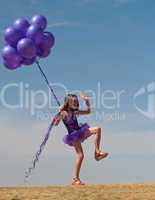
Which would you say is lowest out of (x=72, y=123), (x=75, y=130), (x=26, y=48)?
(x=75, y=130)

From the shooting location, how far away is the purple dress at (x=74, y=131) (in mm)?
14203

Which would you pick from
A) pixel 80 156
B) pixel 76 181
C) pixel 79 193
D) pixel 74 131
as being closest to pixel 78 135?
pixel 74 131

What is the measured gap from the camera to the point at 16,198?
1073 centimetres

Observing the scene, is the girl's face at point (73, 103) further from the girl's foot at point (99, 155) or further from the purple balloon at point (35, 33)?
the purple balloon at point (35, 33)

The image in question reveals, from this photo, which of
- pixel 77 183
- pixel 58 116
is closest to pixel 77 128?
pixel 58 116

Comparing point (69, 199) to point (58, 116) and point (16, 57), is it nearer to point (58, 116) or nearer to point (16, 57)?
point (58, 116)

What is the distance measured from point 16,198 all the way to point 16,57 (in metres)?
5.43

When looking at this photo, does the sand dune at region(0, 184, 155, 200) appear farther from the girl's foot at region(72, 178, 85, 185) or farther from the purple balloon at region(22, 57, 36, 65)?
the purple balloon at region(22, 57, 36, 65)

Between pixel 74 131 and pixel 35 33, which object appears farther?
pixel 35 33

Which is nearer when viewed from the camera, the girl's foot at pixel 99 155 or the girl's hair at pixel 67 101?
the girl's foot at pixel 99 155

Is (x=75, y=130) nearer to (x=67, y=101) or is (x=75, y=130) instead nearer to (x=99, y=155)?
(x=67, y=101)

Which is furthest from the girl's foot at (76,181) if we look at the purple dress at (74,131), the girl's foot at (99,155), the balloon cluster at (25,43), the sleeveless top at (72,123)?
the balloon cluster at (25,43)

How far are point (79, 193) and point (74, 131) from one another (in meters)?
3.38

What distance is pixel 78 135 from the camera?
1422 centimetres
